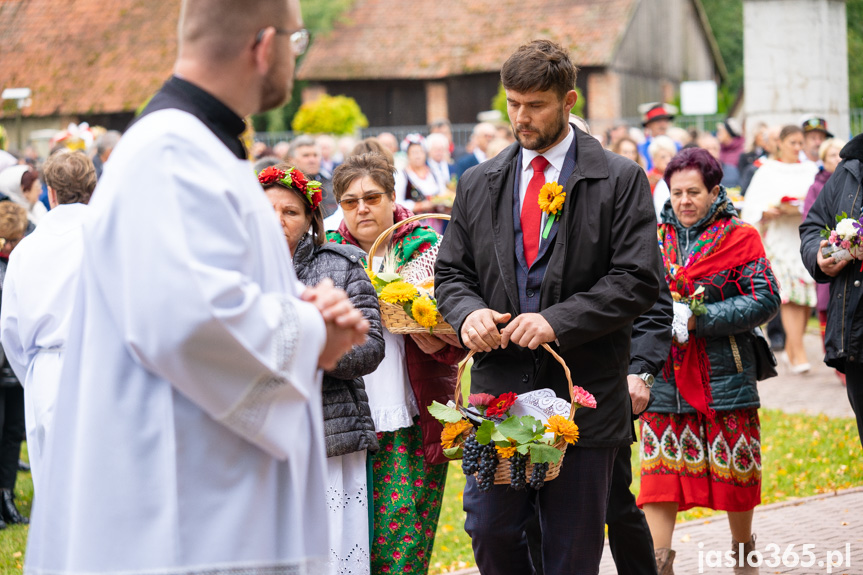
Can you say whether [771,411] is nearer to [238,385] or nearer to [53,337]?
[53,337]

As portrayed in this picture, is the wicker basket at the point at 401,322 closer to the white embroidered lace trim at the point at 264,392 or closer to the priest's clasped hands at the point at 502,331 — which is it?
the priest's clasped hands at the point at 502,331

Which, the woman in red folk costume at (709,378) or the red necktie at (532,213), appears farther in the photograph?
the woman in red folk costume at (709,378)

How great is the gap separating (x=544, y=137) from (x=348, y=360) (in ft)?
3.90

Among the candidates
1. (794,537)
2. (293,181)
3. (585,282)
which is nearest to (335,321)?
(585,282)

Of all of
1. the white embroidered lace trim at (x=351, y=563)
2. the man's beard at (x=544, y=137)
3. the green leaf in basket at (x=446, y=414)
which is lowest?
the white embroidered lace trim at (x=351, y=563)

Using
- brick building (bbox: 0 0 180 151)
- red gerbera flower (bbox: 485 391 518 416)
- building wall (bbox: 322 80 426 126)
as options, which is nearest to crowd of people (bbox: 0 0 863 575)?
red gerbera flower (bbox: 485 391 518 416)

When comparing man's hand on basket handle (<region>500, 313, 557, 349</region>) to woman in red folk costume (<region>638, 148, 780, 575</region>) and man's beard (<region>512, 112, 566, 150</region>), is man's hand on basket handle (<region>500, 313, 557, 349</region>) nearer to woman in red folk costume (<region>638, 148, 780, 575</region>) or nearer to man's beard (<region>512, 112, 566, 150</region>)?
man's beard (<region>512, 112, 566, 150</region>)

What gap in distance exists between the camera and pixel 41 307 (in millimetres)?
4812

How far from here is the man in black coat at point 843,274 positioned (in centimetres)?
536

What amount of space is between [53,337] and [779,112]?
45.5 feet

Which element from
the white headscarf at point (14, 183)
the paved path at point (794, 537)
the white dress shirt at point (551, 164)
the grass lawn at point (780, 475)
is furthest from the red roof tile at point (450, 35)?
the white dress shirt at point (551, 164)

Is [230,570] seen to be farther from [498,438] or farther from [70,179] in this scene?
[70,179]

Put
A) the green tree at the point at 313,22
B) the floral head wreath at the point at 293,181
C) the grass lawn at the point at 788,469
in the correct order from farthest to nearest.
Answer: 1. the green tree at the point at 313,22
2. the grass lawn at the point at 788,469
3. the floral head wreath at the point at 293,181

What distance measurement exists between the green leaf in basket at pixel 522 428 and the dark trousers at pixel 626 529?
88 cm
